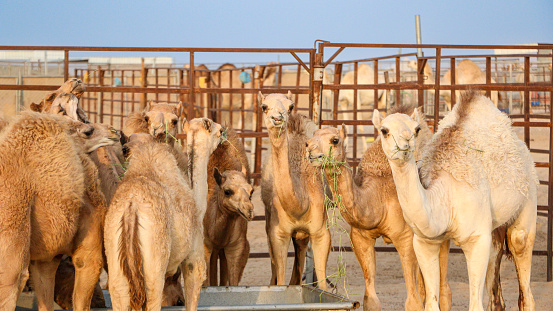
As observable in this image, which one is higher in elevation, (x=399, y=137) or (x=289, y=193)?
(x=399, y=137)

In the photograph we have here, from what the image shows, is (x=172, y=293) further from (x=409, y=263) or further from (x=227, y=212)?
(x=409, y=263)

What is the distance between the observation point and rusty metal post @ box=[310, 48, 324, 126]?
7.56 m

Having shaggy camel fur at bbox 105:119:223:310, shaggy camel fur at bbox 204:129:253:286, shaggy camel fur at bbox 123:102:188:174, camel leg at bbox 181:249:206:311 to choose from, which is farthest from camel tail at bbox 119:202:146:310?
shaggy camel fur at bbox 204:129:253:286

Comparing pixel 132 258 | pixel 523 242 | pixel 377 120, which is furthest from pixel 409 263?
pixel 132 258

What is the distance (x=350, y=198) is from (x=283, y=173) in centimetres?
61

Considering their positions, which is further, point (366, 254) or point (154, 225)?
point (366, 254)

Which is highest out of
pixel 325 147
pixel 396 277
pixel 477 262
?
pixel 325 147

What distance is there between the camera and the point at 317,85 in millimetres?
7566

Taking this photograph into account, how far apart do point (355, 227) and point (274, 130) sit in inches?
46.6

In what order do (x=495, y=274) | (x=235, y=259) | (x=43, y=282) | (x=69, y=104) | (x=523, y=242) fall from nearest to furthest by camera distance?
1. (x=43, y=282)
2. (x=69, y=104)
3. (x=523, y=242)
4. (x=235, y=259)
5. (x=495, y=274)

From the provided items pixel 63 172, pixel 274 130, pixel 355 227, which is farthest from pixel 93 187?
pixel 355 227

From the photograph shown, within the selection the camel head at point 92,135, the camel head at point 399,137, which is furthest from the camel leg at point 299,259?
the camel head at point 92,135

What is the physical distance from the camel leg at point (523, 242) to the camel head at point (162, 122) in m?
3.26

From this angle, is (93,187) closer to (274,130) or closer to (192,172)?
(192,172)
